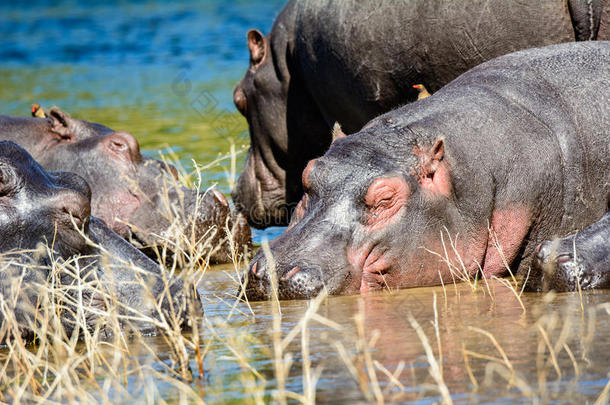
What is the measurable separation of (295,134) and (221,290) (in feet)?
9.99

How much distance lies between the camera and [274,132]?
9273 millimetres

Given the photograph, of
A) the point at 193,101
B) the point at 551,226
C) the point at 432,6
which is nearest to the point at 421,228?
the point at 551,226

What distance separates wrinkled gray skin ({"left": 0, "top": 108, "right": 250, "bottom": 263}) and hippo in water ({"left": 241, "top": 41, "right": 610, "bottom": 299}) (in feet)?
5.64

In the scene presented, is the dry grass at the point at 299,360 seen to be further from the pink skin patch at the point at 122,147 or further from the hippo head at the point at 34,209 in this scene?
the pink skin patch at the point at 122,147

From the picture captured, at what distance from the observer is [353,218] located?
568 cm

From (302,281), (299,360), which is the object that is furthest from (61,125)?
(299,360)

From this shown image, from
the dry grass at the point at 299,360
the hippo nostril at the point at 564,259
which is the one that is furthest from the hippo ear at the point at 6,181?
the hippo nostril at the point at 564,259

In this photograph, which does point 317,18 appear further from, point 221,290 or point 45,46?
point 45,46

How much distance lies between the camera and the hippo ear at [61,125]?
7.96 m

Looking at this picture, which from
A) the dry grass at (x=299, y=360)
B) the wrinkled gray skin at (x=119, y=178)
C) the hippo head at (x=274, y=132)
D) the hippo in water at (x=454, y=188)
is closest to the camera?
the dry grass at (x=299, y=360)

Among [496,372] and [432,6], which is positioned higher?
[432,6]

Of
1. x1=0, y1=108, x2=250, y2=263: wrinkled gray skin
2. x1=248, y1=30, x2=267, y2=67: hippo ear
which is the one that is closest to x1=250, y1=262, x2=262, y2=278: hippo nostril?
x1=0, y1=108, x2=250, y2=263: wrinkled gray skin

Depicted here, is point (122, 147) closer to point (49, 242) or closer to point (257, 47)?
point (257, 47)

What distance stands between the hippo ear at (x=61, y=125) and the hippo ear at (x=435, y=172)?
3154 millimetres
